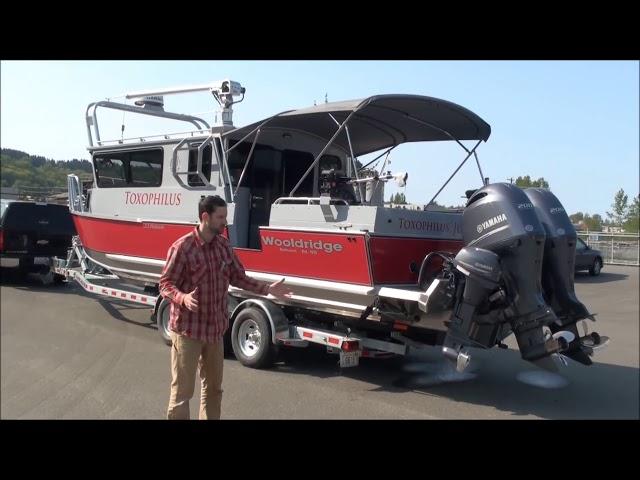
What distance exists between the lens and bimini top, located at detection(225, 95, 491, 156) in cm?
650

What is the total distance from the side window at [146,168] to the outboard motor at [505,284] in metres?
5.10

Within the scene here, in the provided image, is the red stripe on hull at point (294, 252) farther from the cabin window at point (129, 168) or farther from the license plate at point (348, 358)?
the license plate at point (348, 358)

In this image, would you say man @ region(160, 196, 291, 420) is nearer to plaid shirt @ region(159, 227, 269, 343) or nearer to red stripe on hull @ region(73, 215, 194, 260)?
plaid shirt @ region(159, 227, 269, 343)

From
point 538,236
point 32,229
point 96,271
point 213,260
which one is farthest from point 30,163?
point 96,271

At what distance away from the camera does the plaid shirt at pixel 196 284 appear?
13.3 feet

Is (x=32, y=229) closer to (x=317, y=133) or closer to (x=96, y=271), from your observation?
(x=96, y=271)

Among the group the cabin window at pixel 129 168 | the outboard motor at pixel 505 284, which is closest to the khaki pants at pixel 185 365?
the outboard motor at pixel 505 284

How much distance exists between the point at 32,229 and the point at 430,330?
17.0 feet

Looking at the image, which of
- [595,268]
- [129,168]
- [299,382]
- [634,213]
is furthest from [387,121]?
[595,268]

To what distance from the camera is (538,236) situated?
533 centimetres

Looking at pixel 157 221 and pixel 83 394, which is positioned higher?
pixel 157 221

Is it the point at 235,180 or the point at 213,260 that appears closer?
the point at 213,260

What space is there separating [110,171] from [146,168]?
112 cm

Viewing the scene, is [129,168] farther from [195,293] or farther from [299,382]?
[195,293]
